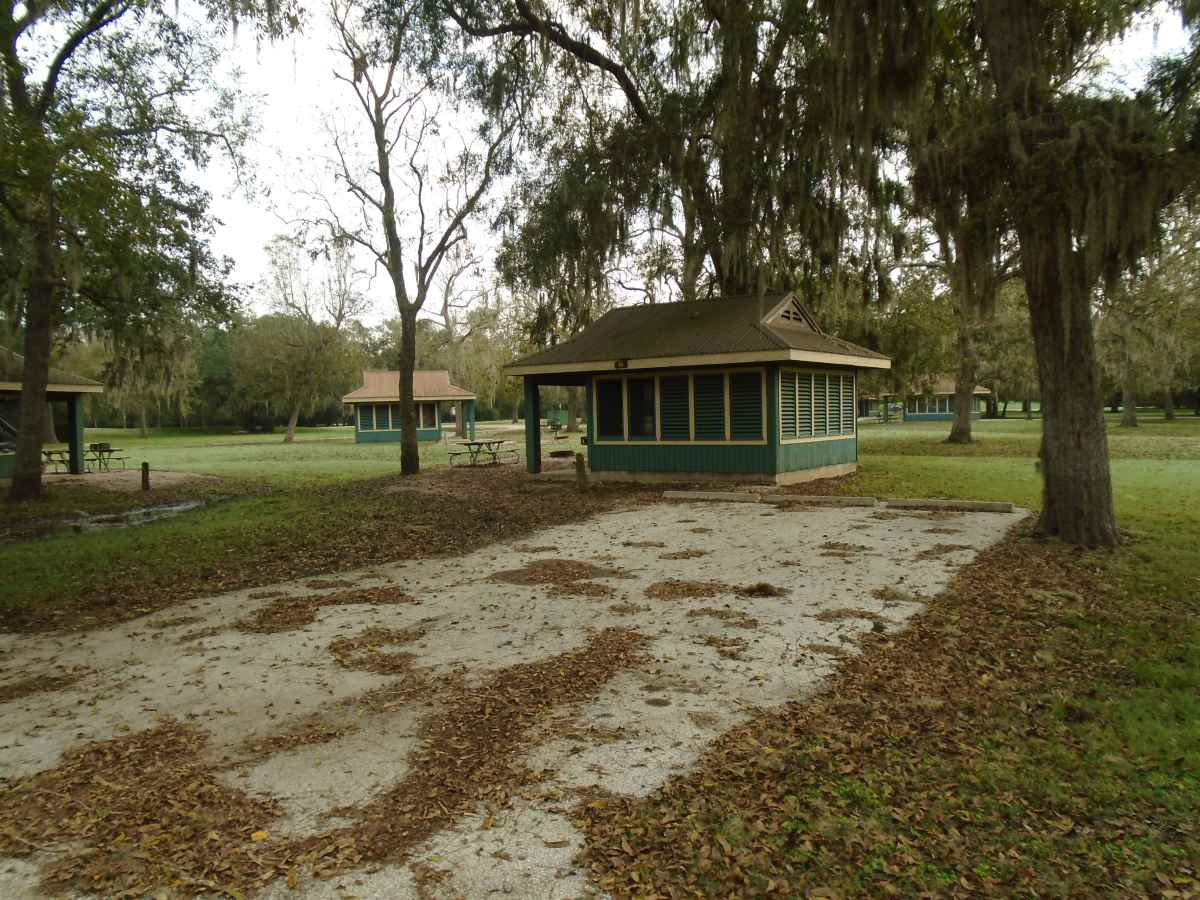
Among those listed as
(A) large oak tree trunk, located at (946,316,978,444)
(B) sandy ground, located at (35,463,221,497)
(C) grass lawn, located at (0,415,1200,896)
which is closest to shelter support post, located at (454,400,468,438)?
(B) sandy ground, located at (35,463,221,497)

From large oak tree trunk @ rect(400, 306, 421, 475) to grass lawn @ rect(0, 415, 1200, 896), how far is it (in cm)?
1104

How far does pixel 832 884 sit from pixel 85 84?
1756 centimetres

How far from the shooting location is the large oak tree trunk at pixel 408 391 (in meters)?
19.8

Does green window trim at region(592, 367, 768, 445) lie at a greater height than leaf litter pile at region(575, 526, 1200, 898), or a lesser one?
greater

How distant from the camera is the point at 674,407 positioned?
16.2 m

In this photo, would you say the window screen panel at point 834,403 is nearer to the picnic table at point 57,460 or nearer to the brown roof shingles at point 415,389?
the picnic table at point 57,460

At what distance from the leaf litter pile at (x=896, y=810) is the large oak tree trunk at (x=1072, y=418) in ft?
13.9

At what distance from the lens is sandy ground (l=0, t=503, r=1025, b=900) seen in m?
3.19

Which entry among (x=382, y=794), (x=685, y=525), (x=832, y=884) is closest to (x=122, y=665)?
(x=382, y=794)

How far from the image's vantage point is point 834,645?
5488 mm

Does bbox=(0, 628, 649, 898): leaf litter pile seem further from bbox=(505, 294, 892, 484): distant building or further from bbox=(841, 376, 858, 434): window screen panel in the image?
bbox=(841, 376, 858, 434): window screen panel

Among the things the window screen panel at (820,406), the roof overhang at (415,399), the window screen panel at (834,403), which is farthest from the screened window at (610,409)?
the roof overhang at (415,399)

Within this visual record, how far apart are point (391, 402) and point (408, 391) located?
21955 millimetres

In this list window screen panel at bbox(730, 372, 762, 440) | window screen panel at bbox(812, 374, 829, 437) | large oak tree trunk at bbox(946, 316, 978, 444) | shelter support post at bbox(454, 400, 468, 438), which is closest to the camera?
window screen panel at bbox(730, 372, 762, 440)
